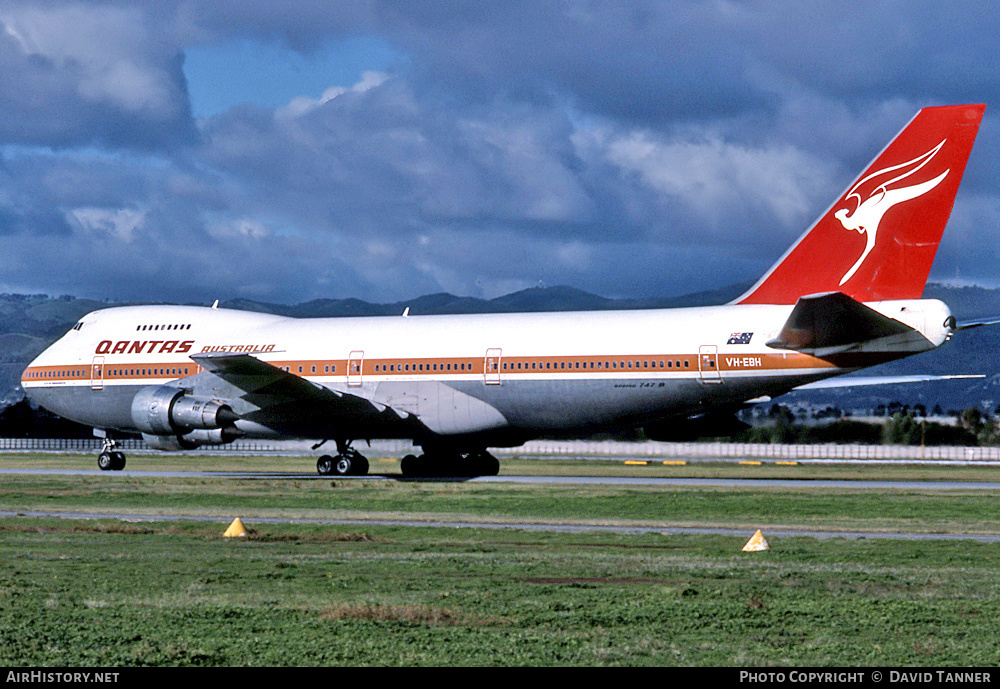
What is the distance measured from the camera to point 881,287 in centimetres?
3356

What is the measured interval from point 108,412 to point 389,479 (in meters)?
12.4

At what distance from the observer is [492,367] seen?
3750 cm

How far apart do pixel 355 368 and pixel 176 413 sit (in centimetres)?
576

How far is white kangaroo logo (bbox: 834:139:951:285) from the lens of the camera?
3328 centimetres

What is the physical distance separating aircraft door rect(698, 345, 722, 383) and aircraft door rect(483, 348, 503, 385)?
20.9 ft

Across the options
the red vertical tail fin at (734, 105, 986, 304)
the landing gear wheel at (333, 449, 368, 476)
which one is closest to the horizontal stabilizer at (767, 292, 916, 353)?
the red vertical tail fin at (734, 105, 986, 304)

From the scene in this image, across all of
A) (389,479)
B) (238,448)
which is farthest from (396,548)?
(238,448)

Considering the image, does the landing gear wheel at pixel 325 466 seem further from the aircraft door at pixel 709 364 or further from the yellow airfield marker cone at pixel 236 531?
the yellow airfield marker cone at pixel 236 531

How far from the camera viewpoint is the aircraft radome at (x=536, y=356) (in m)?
33.2

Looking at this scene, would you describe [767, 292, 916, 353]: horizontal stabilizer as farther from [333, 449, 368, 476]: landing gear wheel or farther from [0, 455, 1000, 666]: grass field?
[333, 449, 368, 476]: landing gear wheel

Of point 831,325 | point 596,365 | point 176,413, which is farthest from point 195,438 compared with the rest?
point 831,325

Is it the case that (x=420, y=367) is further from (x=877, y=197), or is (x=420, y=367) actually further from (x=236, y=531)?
(x=236, y=531)

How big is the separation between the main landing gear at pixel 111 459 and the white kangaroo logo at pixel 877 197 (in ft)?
86.4

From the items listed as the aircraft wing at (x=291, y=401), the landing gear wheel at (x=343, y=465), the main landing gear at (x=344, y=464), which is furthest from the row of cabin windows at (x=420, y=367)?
the landing gear wheel at (x=343, y=465)
